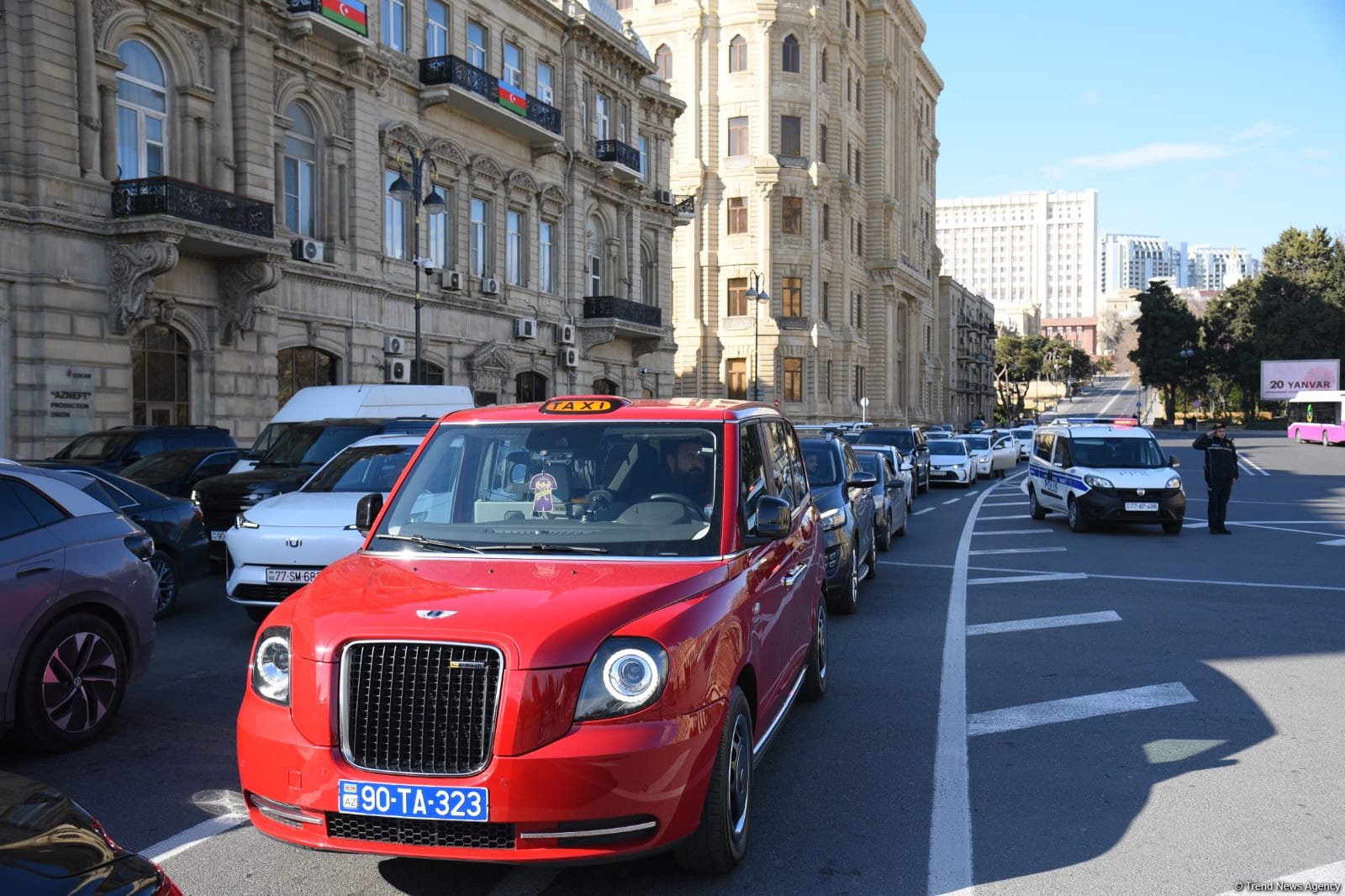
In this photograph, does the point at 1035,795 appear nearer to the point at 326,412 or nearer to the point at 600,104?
the point at 326,412

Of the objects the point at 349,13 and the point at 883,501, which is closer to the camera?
the point at 883,501

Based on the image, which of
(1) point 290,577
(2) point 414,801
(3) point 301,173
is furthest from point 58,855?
(3) point 301,173

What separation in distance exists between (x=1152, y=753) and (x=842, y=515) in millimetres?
4831

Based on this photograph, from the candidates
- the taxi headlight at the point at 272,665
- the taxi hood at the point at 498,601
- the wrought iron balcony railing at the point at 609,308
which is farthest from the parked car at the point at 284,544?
the wrought iron balcony railing at the point at 609,308

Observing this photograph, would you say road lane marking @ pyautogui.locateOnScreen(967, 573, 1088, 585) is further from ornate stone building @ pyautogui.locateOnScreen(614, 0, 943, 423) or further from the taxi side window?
ornate stone building @ pyautogui.locateOnScreen(614, 0, 943, 423)

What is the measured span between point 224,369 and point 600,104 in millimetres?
20799

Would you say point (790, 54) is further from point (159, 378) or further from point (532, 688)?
point (532, 688)

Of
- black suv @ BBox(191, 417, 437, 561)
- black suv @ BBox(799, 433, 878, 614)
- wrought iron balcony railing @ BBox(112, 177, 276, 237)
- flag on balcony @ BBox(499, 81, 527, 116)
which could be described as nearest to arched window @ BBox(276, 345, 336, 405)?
wrought iron balcony railing @ BBox(112, 177, 276, 237)

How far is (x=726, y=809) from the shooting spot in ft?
14.1

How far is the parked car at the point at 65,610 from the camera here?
5895 millimetres

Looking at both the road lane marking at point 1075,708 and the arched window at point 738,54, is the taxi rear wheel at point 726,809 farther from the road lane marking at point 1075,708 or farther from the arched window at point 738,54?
the arched window at point 738,54

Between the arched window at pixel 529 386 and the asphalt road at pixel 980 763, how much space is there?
2477 centimetres

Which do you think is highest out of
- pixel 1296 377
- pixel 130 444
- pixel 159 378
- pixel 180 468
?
pixel 1296 377

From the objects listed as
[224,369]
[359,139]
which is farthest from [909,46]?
[224,369]
